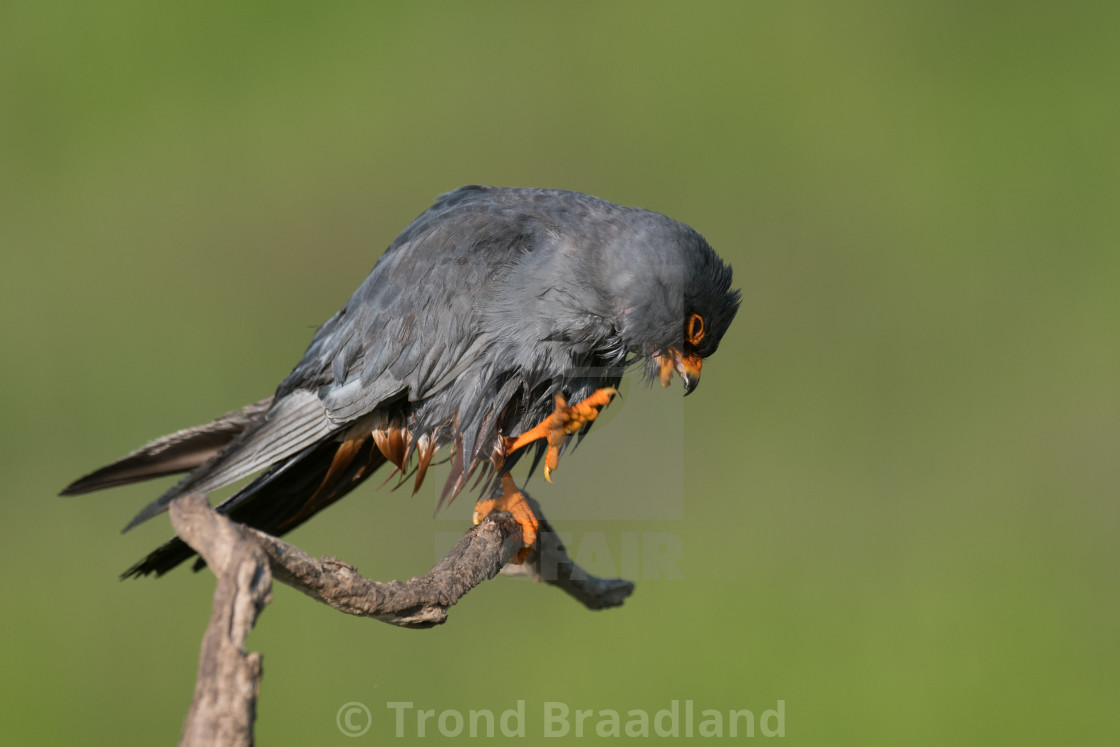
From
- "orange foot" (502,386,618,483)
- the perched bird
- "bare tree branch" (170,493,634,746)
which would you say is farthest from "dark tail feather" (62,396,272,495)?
"bare tree branch" (170,493,634,746)

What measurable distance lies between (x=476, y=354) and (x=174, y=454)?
1280mm

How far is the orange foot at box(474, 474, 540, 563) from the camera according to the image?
13.2 feet

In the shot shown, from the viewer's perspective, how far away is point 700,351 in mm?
4047

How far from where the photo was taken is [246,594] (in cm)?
206

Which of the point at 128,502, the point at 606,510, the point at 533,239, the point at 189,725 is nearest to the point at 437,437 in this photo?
the point at 533,239

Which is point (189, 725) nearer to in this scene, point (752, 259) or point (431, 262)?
point (431, 262)

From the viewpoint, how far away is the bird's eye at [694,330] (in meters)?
3.90

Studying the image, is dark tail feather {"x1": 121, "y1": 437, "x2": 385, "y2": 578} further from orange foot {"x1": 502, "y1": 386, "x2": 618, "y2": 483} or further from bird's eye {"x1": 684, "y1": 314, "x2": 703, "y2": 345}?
bird's eye {"x1": 684, "y1": 314, "x2": 703, "y2": 345}

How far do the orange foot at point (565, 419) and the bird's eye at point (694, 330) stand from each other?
A: 14.0 inches

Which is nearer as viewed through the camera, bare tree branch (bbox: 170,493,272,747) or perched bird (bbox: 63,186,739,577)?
bare tree branch (bbox: 170,493,272,747)

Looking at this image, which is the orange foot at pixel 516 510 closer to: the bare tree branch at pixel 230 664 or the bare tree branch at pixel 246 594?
the bare tree branch at pixel 246 594

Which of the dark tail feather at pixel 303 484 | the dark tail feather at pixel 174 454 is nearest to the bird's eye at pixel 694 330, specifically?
the dark tail feather at pixel 303 484

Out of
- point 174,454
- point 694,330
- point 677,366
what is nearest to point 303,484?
point 174,454

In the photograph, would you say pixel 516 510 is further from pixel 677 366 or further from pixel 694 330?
pixel 694 330
